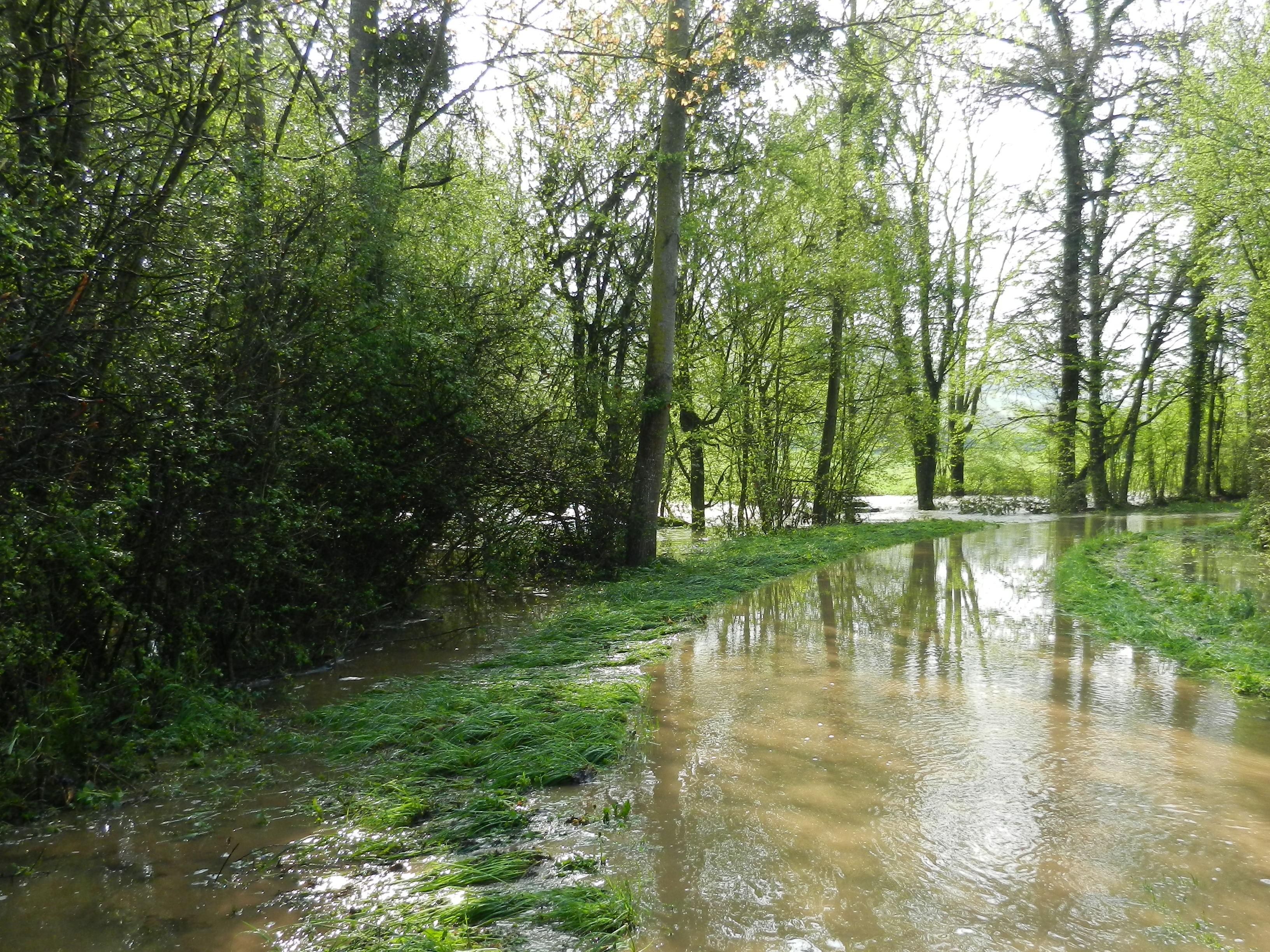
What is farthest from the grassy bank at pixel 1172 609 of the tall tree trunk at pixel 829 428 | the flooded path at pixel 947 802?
the tall tree trunk at pixel 829 428

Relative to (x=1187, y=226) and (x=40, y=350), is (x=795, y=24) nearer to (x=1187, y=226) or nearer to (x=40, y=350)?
(x=40, y=350)

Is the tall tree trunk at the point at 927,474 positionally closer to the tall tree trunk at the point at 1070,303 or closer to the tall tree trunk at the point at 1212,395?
the tall tree trunk at the point at 1070,303

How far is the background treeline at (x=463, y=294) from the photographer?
420 cm

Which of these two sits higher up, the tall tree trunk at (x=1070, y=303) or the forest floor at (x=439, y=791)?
the tall tree trunk at (x=1070, y=303)

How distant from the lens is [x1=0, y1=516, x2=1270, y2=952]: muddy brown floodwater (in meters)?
2.83

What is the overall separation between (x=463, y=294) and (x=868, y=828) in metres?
6.39

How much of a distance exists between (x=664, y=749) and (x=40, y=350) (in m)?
3.51

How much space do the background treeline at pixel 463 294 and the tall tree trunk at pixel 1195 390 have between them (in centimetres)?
47

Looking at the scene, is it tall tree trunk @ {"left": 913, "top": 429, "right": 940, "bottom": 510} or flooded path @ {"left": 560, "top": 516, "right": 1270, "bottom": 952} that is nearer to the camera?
flooded path @ {"left": 560, "top": 516, "right": 1270, "bottom": 952}

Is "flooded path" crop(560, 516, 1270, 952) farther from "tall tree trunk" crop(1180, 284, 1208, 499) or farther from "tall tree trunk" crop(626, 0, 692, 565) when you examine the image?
"tall tree trunk" crop(1180, 284, 1208, 499)

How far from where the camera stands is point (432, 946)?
2641 mm

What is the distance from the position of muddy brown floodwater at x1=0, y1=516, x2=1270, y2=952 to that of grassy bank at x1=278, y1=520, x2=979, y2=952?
18 centimetres

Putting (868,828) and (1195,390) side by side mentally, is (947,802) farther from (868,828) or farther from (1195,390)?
(1195,390)

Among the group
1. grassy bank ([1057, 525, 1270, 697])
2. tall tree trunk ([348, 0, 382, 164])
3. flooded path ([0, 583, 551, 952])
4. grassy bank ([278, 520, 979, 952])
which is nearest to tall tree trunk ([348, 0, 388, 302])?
tall tree trunk ([348, 0, 382, 164])
